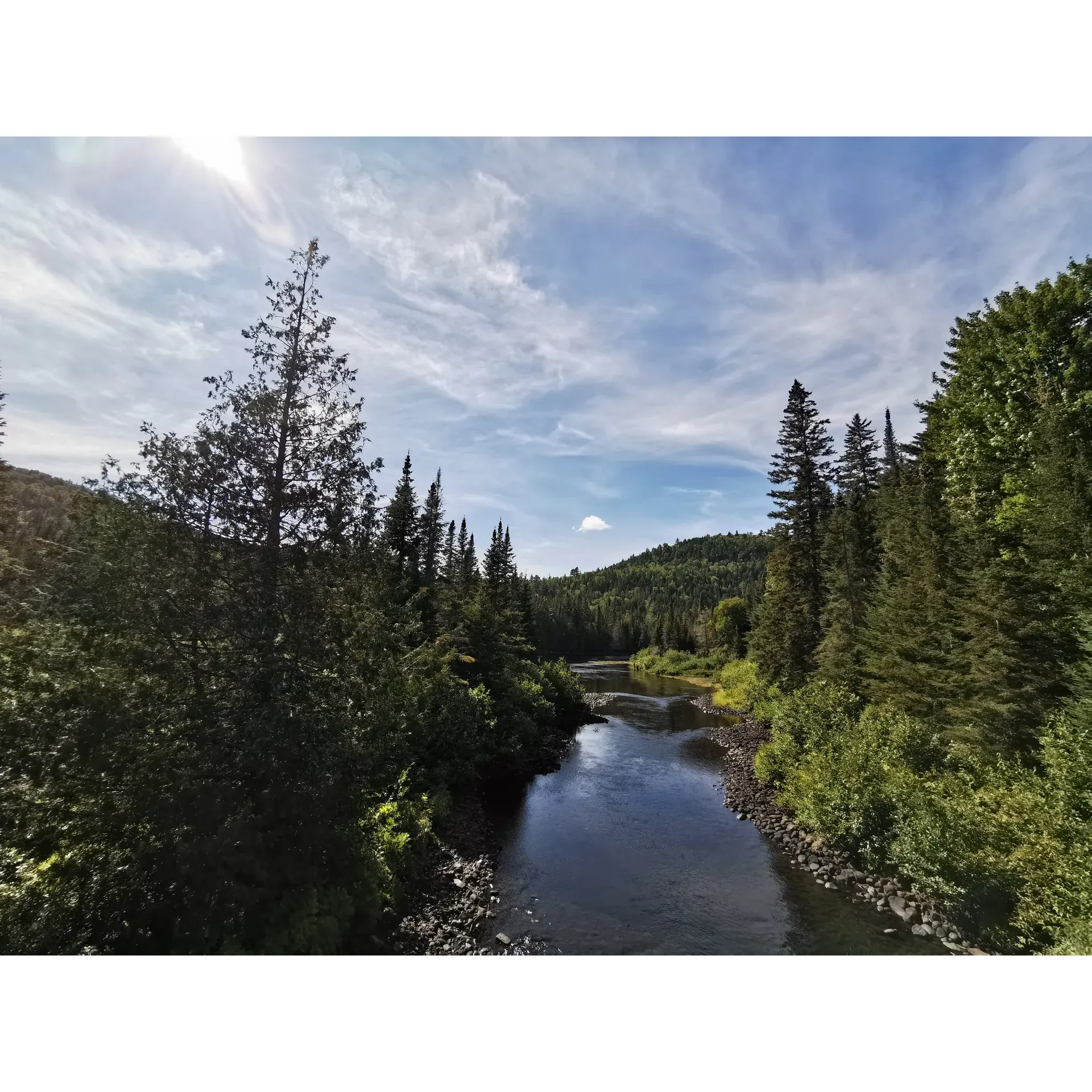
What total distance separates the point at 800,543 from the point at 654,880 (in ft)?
61.4

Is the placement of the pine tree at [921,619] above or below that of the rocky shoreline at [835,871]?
above

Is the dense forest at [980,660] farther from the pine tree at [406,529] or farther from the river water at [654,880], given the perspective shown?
the pine tree at [406,529]

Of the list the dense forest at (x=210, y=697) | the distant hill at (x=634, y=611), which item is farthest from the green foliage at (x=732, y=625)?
the dense forest at (x=210, y=697)

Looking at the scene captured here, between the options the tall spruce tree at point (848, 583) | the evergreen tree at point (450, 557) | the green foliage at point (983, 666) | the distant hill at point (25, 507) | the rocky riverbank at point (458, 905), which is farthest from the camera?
the evergreen tree at point (450, 557)

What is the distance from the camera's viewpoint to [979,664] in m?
13.2

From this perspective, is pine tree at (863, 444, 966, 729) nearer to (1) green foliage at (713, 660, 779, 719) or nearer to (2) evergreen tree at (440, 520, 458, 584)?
(1) green foliage at (713, 660, 779, 719)

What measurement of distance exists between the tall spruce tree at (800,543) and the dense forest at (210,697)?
22.0 m

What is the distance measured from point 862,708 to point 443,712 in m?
16.1

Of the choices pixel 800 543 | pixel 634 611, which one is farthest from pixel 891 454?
pixel 634 611

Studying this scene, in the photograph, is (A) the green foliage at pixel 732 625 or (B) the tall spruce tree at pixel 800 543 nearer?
(B) the tall spruce tree at pixel 800 543

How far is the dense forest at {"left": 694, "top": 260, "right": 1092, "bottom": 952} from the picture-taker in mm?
9203

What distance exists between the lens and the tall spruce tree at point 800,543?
2552 cm

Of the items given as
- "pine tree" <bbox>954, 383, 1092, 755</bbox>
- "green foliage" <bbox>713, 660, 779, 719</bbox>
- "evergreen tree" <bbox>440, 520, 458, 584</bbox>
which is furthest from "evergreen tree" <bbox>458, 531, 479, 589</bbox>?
"pine tree" <bbox>954, 383, 1092, 755</bbox>

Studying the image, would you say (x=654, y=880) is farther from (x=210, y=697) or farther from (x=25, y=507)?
(x=25, y=507)
